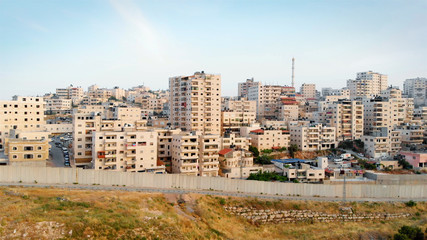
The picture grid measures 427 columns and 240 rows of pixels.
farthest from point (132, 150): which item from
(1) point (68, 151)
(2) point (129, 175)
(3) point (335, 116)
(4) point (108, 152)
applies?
(3) point (335, 116)

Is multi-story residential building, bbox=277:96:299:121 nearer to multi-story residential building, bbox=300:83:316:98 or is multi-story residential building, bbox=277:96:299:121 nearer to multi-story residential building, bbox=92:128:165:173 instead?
multi-story residential building, bbox=300:83:316:98

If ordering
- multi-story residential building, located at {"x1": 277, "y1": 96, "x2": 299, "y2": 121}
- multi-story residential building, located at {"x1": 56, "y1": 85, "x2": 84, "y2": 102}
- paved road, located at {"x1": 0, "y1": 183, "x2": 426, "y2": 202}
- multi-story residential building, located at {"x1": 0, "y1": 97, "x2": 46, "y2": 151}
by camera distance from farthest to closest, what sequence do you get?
multi-story residential building, located at {"x1": 56, "y1": 85, "x2": 84, "y2": 102} → multi-story residential building, located at {"x1": 277, "y1": 96, "x2": 299, "y2": 121} → multi-story residential building, located at {"x1": 0, "y1": 97, "x2": 46, "y2": 151} → paved road, located at {"x1": 0, "y1": 183, "x2": 426, "y2": 202}

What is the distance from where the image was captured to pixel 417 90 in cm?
14212

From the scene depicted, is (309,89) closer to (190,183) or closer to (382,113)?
(382,113)

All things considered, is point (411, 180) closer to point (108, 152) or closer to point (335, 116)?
point (335, 116)

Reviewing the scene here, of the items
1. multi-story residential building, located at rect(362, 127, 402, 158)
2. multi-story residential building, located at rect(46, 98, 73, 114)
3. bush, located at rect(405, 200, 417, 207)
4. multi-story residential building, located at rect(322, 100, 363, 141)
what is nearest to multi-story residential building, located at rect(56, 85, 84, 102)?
multi-story residential building, located at rect(46, 98, 73, 114)

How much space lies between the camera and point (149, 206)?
28.9 m

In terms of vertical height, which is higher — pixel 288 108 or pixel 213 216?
pixel 288 108

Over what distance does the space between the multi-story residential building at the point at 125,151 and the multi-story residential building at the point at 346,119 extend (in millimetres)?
46422

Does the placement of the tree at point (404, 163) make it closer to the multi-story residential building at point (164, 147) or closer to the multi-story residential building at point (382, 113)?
the multi-story residential building at point (382, 113)

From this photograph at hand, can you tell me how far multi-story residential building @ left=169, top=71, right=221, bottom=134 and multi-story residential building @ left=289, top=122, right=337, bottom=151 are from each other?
16804mm

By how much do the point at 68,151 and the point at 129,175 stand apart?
2616 cm

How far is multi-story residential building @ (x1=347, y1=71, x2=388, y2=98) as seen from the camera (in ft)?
425

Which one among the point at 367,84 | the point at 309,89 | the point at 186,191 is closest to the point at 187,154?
the point at 186,191
